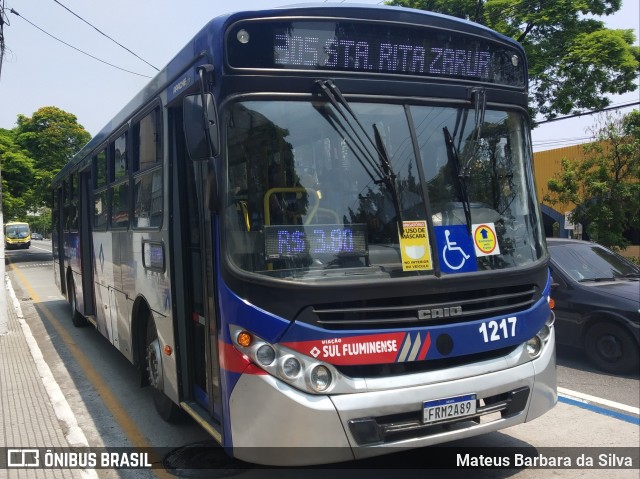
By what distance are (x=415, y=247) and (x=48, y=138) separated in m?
35.9

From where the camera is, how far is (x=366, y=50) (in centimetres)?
363

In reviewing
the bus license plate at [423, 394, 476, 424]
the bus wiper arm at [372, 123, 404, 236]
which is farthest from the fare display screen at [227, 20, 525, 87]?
the bus license plate at [423, 394, 476, 424]

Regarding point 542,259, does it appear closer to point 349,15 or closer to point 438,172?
point 438,172

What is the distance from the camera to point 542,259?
3.95 metres

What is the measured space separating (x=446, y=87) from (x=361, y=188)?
3.23ft

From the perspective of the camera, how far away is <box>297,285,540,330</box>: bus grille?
3.21 metres

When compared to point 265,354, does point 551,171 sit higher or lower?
higher

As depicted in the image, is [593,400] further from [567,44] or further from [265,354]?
[567,44]

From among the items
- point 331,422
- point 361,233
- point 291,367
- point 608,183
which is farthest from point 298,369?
point 608,183

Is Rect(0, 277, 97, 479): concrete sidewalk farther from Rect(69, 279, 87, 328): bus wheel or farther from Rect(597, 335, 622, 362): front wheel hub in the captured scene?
Rect(597, 335, 622, 362): front wheel hub

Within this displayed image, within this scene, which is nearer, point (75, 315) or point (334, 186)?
point (334, 186)

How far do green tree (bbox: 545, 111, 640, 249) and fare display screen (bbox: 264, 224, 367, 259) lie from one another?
1269cm

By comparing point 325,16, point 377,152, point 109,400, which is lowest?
point 109,400

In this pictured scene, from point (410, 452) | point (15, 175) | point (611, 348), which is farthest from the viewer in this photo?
point (15, 175)
